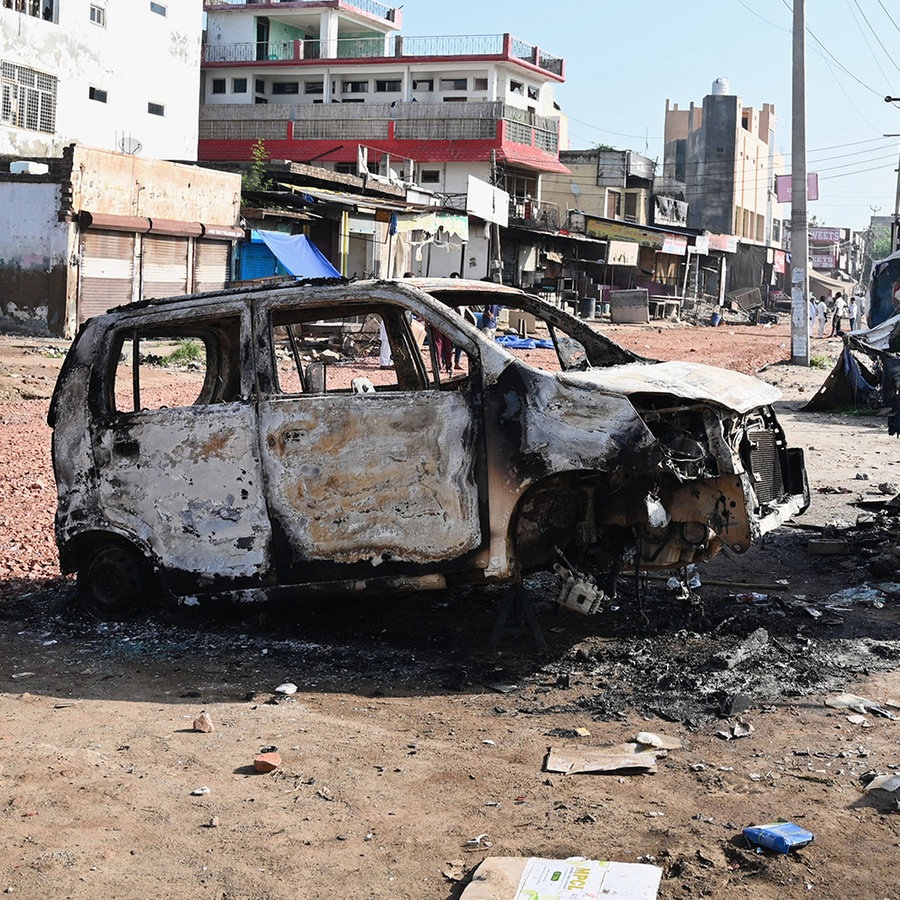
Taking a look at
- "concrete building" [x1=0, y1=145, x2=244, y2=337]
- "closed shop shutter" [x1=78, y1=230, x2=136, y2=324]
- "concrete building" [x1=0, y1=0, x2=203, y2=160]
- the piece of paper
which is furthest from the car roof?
"concrete building" [x1=0, y1=0, x2=203, y2=160]

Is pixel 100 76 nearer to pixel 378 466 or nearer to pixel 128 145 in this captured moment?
pixel 128 145

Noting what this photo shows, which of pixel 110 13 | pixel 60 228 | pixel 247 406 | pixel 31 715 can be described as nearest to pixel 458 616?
pixel 247 406

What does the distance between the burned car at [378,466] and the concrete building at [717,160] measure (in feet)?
275

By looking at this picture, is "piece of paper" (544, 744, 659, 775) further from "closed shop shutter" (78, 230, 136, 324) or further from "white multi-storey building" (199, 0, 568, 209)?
"white multi-storey building" (199, 0, 568, 209)

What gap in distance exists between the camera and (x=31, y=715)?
5152 millimetres

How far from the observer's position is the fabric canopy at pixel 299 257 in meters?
27.3

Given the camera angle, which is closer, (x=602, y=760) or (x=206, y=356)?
(x=602, y=760)

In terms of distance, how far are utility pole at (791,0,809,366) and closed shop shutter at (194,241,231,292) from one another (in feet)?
43.8

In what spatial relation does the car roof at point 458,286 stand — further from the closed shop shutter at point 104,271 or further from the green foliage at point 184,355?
the closed shop shutter at point 104,271

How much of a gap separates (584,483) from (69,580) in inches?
136

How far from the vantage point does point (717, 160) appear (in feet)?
294

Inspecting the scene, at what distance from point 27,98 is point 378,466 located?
33.0 m

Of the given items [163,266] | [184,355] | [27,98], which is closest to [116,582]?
[184,355]

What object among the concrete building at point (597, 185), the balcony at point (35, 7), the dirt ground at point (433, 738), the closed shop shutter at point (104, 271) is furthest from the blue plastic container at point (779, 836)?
the concrete building at point (597, 185)
